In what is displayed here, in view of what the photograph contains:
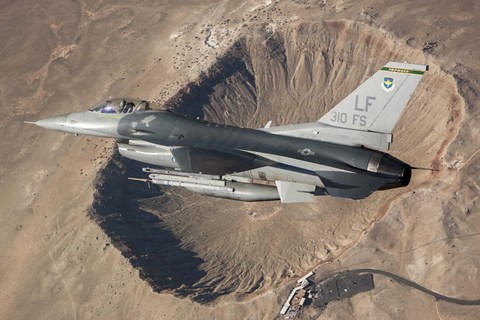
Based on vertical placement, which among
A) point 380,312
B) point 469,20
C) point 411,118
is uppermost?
point 469,20

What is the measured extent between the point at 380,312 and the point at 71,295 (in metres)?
22.9

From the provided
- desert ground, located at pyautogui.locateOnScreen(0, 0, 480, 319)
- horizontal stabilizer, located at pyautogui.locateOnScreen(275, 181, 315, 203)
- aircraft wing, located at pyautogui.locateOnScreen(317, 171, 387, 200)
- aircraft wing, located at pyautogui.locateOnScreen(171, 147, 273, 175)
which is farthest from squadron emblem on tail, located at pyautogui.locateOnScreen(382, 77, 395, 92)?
desert ground, located at pyautogui.locateOnScreen(0, 0, 480, 319)

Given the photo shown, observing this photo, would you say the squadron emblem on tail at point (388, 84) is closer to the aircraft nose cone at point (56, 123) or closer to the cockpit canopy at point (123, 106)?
the cockpit canopy at point (123, 106)

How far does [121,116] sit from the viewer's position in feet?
112

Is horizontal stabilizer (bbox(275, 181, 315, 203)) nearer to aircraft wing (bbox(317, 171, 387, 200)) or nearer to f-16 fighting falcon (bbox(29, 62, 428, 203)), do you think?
f-16 fighting falcon (bbox(29, 62, 428, 203))

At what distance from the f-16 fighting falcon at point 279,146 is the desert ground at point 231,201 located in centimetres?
894

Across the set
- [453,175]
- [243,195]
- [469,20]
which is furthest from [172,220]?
[469,20]

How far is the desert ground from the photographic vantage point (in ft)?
119

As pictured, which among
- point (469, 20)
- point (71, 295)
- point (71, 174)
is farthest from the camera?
point (469, 20)

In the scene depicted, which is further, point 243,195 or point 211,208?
point 211,208

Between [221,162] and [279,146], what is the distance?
3674mm

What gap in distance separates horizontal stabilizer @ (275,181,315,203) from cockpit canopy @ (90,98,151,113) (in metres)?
11.4

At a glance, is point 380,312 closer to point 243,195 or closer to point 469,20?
point 243,195

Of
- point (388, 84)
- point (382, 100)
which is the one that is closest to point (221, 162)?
point (382, 100)
